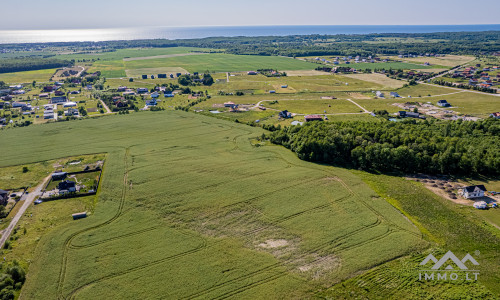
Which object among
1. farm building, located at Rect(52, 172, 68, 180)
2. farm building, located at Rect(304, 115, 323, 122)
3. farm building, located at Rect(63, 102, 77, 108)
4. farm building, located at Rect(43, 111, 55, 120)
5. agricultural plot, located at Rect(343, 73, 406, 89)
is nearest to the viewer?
farm building, located at Rect(52, 172, 68, 180)

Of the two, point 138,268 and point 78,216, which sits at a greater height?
point 78,216

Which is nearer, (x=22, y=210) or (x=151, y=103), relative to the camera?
(x=22, y=210)

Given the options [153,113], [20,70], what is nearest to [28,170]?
[153,113]

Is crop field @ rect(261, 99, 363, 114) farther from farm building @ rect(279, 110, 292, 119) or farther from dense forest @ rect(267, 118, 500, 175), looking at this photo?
dense forest @ rect(267, 118, 500, 175)

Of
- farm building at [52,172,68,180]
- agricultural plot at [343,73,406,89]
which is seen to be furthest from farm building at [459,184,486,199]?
agricultural plot at [343,73,406,89]

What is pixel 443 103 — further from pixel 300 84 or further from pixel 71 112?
pixel 71 112

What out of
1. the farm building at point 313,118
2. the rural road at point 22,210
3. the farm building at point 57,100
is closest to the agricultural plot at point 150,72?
the farm building at point 57,100

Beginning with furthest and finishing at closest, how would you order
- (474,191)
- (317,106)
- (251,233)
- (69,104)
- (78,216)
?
1. (69,104)
2. (317,106)
3. (474,191)
4. (78,216)
5. (251,233)

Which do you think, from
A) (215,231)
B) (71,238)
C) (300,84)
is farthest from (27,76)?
(215,231)

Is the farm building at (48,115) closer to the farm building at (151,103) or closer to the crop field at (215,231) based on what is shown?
the farm building at (151,103)
